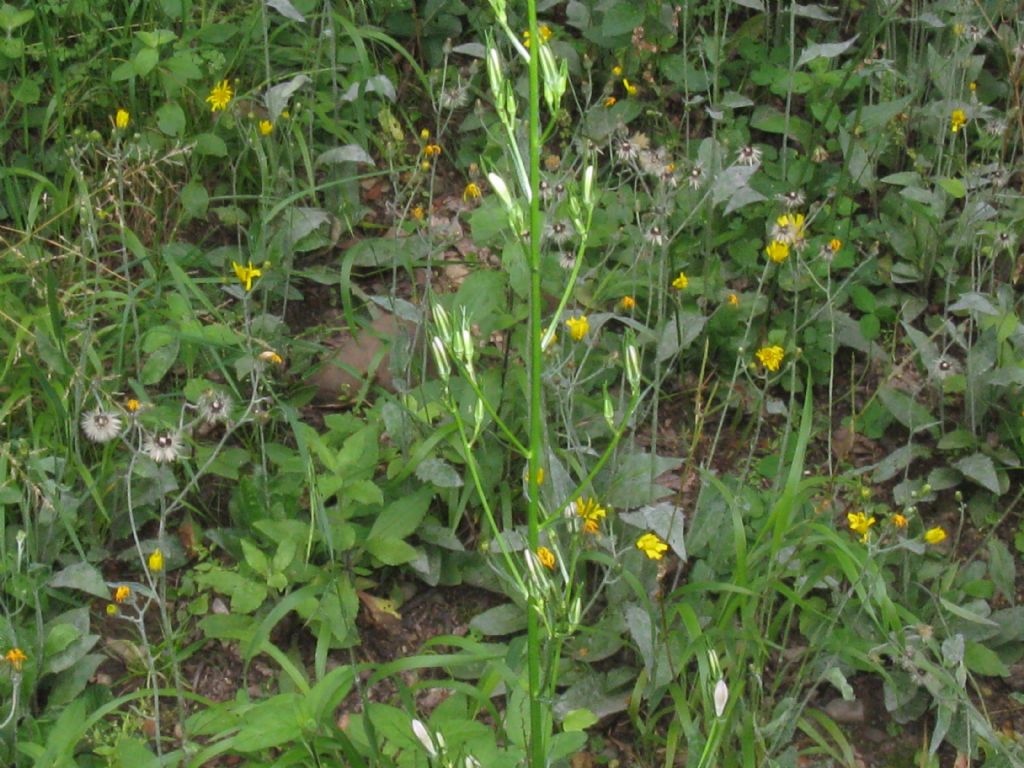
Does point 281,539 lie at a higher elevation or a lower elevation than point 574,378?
lower

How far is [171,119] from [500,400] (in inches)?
48.3

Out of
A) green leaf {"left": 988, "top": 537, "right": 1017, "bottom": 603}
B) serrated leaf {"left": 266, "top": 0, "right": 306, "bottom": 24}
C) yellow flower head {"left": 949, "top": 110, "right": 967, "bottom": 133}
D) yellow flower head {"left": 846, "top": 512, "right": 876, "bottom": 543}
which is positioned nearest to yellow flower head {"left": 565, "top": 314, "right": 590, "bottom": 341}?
yellow flower head {"left": 846, "top": 512, "right": 876, "bottom": 543}

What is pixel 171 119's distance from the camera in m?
3.43

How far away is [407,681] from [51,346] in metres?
1.10

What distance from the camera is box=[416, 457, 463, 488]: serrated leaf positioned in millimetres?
2832

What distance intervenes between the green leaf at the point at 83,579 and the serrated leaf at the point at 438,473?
702 millimetres

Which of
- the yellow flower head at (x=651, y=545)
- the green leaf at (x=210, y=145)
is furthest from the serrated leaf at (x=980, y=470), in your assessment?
the green leaf at (x=210, y=145)

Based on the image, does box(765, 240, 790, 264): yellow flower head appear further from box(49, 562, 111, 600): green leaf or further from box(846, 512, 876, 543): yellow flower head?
box(49, 562, 111, 600): green leaf

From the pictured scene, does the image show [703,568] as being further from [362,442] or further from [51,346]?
[51,346]

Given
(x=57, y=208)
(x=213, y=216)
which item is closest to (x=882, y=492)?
(x=213, y=216)

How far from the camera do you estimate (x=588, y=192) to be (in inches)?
66.3

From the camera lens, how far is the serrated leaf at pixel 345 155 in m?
3.42

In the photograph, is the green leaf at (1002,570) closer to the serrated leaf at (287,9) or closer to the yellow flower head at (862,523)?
the yellow flower head at (862,523)

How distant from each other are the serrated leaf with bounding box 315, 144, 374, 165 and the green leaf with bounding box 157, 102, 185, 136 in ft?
1.23
